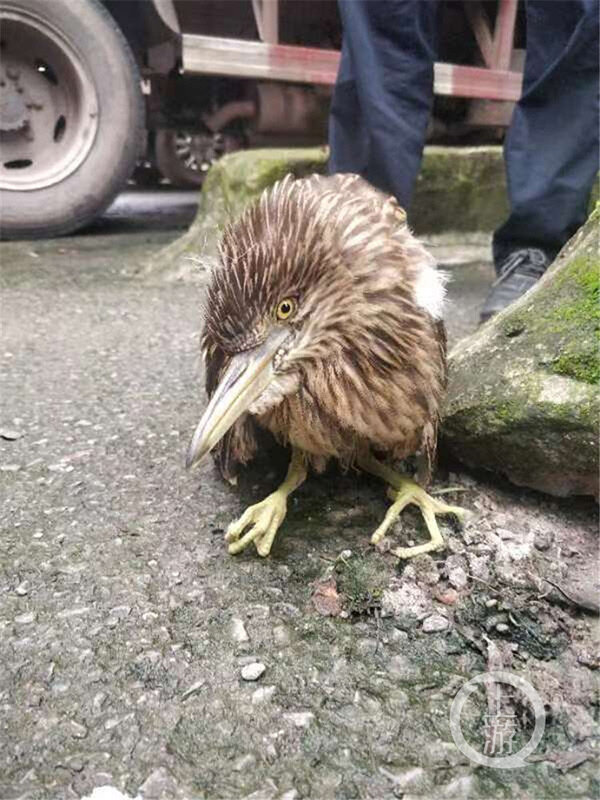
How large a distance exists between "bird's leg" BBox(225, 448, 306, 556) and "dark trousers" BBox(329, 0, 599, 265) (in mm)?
1428

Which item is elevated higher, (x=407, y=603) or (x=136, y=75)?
(x=136, y=75)

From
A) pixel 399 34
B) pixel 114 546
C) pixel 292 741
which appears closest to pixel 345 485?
pixel 114 546

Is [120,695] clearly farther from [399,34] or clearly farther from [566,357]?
[399,34]

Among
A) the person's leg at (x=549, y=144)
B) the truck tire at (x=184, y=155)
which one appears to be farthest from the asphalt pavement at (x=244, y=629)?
the truck tire at (x=184, y=155)

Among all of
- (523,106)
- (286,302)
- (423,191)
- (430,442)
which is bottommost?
(430,442)

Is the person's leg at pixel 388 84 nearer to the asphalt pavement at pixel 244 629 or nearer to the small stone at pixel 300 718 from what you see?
the asphalt pavement at pixel 244 629

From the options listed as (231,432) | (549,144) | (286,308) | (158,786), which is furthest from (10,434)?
(549,144)

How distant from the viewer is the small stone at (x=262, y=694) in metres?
1.24

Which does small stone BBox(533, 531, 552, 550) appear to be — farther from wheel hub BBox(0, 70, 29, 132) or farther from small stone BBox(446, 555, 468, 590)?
wheel hub BBox(0, 70, 29, 132)

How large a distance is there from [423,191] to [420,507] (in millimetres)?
2746

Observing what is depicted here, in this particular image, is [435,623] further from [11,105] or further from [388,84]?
[11,105]

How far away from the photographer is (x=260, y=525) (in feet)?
5.35

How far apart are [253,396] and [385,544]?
0.45m

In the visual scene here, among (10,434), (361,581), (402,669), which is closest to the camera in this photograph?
(402,669)
